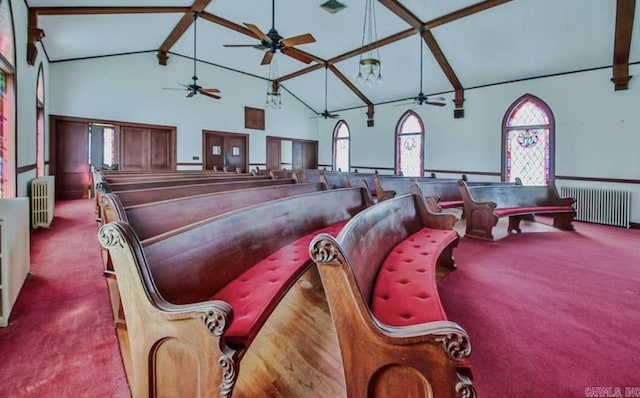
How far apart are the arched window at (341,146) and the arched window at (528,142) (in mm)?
5226

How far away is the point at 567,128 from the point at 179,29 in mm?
8364

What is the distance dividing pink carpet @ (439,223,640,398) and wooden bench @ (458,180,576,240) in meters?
0.56

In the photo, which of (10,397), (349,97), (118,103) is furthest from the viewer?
(349,97)

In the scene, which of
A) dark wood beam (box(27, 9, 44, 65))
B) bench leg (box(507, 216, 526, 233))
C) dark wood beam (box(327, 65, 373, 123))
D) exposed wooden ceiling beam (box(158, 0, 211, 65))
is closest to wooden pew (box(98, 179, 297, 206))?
bench leg (box(507, 216, 526, 233))

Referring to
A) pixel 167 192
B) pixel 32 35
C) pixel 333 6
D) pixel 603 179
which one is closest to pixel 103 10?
pixel 32 35

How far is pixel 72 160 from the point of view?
7918mm

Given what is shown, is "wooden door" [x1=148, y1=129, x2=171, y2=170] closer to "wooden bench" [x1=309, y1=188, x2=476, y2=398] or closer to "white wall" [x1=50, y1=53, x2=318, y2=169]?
"white wall" [x1=50, y1=53, x2=318, y2=169]

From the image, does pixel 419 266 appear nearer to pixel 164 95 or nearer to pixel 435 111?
pixel 435 111

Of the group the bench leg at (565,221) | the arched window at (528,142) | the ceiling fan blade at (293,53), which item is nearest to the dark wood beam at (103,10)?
the ceiling fan blade at (293,53)

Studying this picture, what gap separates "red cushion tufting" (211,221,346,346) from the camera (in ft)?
4.07

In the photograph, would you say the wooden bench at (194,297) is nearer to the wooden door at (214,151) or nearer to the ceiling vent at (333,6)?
the ceiling vent at (333,6)

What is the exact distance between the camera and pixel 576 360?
5.58 ft

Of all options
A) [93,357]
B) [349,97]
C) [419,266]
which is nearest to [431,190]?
[419,266]

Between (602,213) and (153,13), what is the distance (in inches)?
352
